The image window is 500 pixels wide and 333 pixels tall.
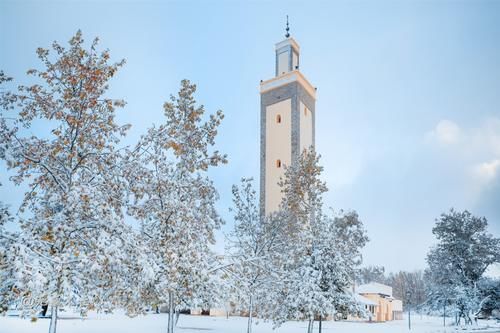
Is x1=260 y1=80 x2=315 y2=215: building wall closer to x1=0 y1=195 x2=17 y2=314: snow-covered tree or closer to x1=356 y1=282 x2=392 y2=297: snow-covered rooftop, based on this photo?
x1=356 y1=282 x2=392 y2=297: snow-covered rooftop

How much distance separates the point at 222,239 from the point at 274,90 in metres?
25.1

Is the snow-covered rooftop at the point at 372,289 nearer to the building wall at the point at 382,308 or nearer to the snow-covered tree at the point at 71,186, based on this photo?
the building wall at the point at 382,308

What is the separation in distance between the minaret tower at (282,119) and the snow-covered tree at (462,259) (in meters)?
13.4

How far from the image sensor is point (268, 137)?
40469 mm

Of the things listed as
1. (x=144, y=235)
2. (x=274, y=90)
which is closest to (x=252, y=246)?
(x=144, y=235)

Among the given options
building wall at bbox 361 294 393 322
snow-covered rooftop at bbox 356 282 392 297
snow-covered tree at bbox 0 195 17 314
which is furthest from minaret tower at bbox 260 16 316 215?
snow-covered tree at bbox 0 195 17 314

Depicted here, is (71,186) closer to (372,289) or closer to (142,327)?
(142,327)

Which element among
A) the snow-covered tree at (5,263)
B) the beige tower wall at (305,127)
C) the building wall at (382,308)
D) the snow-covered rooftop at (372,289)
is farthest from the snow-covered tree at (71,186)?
the snow-covered rooftop at (372,289)

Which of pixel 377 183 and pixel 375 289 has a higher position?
pixel 377 183

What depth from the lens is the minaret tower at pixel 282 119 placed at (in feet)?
127

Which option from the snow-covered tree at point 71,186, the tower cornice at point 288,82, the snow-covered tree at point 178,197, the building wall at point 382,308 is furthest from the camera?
the building wall at point 382,308

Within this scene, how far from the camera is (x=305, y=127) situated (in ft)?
133

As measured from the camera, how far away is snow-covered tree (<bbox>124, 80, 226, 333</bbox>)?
8.32m

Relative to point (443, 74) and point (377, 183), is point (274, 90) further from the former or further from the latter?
point (443, 74)
